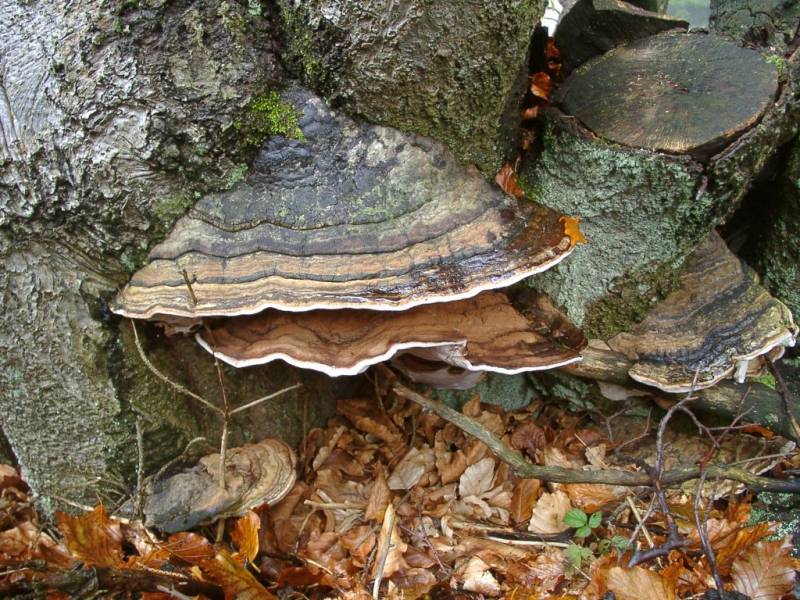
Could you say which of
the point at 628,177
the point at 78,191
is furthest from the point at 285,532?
the point at 628,177

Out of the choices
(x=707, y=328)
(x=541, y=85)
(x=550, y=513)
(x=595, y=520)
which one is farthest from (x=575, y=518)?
(x=541, y=85)

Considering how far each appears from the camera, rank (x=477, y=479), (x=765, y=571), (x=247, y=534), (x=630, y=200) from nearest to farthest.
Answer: (x=765, y=571), (x=247, y=534), (x=630, y=200), (x=477, y=479)

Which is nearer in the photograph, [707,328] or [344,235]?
[344,235]

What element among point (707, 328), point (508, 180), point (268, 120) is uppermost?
point (268, 120)

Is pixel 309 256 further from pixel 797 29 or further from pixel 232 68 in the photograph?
pixel 797 29

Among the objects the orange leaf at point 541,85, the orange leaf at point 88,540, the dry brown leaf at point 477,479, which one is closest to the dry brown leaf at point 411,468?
the dry brown leaf at point 477,479

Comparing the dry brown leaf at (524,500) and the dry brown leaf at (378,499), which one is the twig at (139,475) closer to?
the dry brown leaf at (378,499)

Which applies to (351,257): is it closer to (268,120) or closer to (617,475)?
(268,120)
